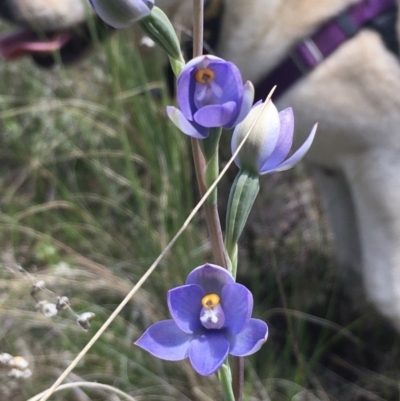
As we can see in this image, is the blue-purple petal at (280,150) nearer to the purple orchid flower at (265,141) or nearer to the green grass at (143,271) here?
the purple orchid flower at (265,141)

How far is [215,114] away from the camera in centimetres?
25

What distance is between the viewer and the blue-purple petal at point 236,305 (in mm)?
257

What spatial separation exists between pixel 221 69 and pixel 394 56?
67cm

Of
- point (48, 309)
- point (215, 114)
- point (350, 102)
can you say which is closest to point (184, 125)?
point (215, 114)

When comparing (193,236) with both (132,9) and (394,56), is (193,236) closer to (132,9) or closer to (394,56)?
(394,56)

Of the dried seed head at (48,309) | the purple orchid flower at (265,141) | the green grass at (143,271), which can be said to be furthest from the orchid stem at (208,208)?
the green grass at (143,271)

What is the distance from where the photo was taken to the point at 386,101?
2.71ft

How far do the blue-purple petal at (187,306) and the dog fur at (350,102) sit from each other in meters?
0.64

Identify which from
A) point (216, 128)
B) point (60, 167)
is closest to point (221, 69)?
point (216, 128)

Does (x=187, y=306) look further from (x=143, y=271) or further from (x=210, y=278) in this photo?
(x=143, y=271)

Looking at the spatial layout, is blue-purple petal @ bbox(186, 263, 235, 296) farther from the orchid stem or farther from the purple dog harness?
the purple dog harness

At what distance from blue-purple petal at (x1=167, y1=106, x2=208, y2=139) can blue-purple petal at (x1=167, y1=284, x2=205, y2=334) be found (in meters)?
0.07

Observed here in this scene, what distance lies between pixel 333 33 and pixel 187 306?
683mm

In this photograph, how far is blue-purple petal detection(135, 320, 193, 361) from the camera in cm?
26
